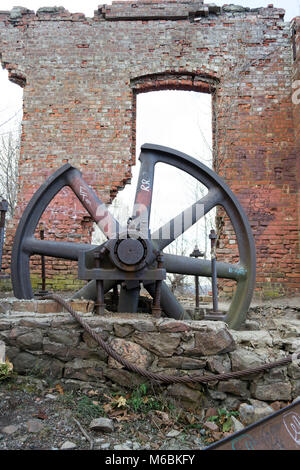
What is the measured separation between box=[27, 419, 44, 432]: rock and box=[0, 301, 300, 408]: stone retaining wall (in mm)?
458

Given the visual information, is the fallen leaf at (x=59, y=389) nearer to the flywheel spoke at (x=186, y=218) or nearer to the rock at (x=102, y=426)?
the rock at (x=102, y=426)

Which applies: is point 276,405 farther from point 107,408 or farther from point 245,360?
point 107,408

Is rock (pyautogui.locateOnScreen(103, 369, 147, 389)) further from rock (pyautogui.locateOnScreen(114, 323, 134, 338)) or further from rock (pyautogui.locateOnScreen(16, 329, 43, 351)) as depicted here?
rock (pyautogui.locateOnScreen(16, 329, 43, 351))

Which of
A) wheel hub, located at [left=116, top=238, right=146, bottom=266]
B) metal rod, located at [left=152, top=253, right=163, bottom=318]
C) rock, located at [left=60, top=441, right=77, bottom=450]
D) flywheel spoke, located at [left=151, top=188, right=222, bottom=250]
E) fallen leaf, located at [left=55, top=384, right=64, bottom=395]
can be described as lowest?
rock, located at [left=60, top=441, right=77, bottom=450]

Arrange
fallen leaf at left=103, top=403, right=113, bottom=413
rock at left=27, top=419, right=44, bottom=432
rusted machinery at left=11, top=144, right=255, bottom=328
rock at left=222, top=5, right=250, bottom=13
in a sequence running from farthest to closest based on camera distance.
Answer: rock at left=222, top=5, right=250, bottom=13, rusted machinery at left=11, top=144, right=255, bottom=328, fallen leaf at left=103, top=403, right=113, bottom=413, rock at left=27, top=419, right=44, bottom=432

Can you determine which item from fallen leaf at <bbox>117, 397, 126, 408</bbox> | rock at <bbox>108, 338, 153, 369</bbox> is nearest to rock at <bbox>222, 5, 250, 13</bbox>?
rock at <bbox>108, 338, 153, 369</bbox>

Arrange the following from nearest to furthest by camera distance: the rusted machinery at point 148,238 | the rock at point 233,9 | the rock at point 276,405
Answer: the rock at point 276,405 → the rusted machinery at point 148,238 → the rock at point 233,9

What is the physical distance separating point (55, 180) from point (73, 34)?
3974mm

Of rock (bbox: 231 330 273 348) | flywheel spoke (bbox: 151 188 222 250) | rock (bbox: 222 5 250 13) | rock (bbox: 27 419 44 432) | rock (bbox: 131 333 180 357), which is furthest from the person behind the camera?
rock (bbox: 222 5 250 13)

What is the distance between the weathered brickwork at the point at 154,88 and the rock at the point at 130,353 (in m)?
3.13

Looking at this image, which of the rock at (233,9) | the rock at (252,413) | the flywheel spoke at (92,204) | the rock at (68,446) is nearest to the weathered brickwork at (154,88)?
the rock at (233,9)

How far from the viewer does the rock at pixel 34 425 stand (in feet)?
6.11

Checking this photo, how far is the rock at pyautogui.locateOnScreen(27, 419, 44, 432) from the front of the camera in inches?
73.3

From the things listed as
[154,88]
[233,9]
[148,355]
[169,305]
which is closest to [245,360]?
[148,355]
